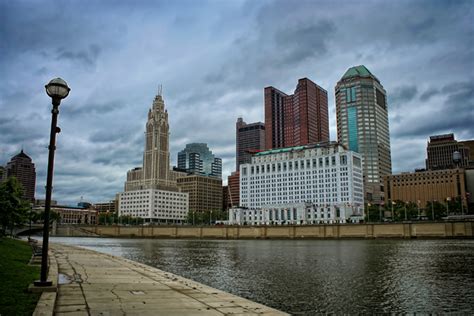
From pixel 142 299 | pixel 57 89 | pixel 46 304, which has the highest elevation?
pixel 57 89

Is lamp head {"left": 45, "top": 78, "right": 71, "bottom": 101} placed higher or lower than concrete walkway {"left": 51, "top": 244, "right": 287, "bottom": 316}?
higher

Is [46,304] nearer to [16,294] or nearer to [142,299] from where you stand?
[16,294]

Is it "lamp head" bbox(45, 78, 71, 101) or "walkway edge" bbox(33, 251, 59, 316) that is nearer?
"walkway edge" bbox(33, 251, 59, 316)

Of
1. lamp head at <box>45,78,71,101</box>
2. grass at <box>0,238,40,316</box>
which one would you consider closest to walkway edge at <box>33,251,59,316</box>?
grass at <box>0,238,40,316</box>

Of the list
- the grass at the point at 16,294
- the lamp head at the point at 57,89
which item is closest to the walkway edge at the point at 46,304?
the grass at the point at 16,294

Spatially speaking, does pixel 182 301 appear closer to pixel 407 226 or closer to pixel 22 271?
pixel 22 271

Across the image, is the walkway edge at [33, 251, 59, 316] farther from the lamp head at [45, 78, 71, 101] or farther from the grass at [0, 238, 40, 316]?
the lamp head at [45, 78, 71, 101]

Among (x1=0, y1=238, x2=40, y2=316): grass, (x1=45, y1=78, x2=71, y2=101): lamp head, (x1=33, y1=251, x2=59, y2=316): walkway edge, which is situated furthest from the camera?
(x1=45, y1=78, x2=71, y2=101): lamp head

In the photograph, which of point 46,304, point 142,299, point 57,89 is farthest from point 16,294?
point 57,89

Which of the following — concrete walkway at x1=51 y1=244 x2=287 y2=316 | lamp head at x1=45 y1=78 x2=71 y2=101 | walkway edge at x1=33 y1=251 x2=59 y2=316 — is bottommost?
concrete walkway at x1=51 y1=244 x2=287 y2=316

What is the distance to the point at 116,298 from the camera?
65.2 ft

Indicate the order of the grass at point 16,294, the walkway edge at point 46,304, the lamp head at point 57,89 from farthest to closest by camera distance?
the lamp head at point 57,89
the grass at point 16,294
the walkway edge at point 46,304

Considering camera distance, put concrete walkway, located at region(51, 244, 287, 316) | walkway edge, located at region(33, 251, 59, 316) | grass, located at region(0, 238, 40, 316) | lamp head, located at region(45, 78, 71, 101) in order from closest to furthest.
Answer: walkway edge, located at region(33, 251, 59, 316), grass, located at region(0, 238, 40, 316), concrete walkway, located at region(51, 244, 287, 316), lamp head, located at region(45, 78, 71, 101)

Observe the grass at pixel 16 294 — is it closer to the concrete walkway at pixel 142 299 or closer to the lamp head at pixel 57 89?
the concrete walkway at pixel 142 299
